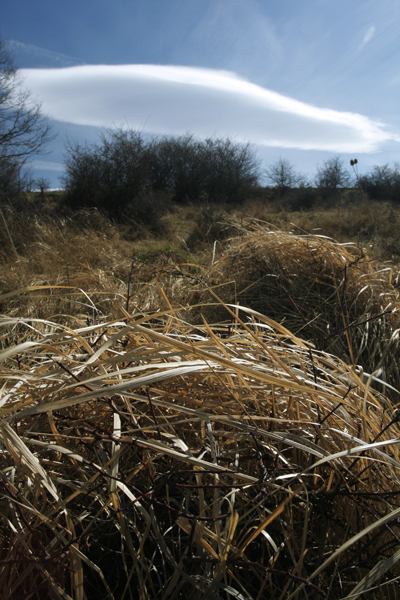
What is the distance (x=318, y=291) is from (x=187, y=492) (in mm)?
1863

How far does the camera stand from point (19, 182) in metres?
9.20

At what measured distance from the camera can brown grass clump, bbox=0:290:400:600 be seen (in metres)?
0.55

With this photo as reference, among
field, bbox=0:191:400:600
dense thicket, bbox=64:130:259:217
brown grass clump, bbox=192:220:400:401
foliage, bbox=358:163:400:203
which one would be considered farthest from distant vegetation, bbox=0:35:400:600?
foliage, bbox=358:163:400:203

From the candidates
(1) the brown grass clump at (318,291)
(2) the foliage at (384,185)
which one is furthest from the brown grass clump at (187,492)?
(2) the foliage at (384,185)

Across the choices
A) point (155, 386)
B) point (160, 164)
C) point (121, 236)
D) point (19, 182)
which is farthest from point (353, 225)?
point (160, 164)

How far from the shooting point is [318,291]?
7.27 feet

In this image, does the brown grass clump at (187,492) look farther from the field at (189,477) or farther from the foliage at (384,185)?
the foliage at (384,185)

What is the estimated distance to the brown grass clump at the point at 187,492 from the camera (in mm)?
554

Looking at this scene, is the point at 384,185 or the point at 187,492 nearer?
the point at 187,492

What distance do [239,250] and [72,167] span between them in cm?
978

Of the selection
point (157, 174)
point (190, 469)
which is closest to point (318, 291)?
point (190, 469)

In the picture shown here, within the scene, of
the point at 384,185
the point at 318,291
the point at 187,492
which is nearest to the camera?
the point at 187,492

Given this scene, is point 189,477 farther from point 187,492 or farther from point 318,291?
point 318,291

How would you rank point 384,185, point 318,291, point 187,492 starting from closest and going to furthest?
point 187,492 → point 318,291 → point 384,185
